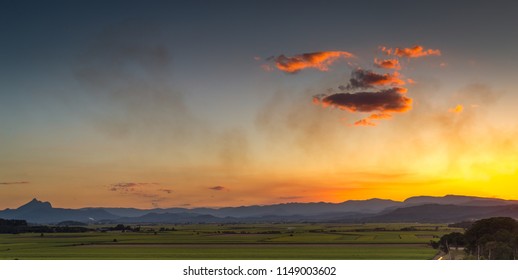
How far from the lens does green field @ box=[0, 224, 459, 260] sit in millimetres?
21875

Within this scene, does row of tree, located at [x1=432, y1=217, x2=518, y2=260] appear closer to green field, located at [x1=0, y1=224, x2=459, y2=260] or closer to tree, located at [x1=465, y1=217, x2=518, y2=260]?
tree, located at [x1=465, y1=217, x2=518, y2=260]

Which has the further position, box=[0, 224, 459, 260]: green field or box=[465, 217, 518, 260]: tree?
box=[0, 224, 459, 260]: green field

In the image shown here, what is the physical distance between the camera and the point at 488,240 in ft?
69.6

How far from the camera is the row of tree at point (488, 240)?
64.9 ft

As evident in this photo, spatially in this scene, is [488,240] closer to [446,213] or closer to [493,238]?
[493,238]

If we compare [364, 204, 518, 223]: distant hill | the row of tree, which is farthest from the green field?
the row of tree

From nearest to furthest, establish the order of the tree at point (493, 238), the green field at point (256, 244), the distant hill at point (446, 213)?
the tree at point (493, 238), the green field at point (256, 244), the distant hill at point (446, 213)

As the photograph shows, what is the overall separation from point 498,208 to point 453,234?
2.17 meters

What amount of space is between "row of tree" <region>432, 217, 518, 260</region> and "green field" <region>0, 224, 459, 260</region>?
3.58 ft

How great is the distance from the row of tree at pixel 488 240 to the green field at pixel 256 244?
1092 millimetres

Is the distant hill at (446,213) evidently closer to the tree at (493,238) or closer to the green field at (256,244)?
the tree at (493,238)

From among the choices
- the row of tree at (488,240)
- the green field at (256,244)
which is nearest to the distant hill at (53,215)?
the green field at (256,244)
